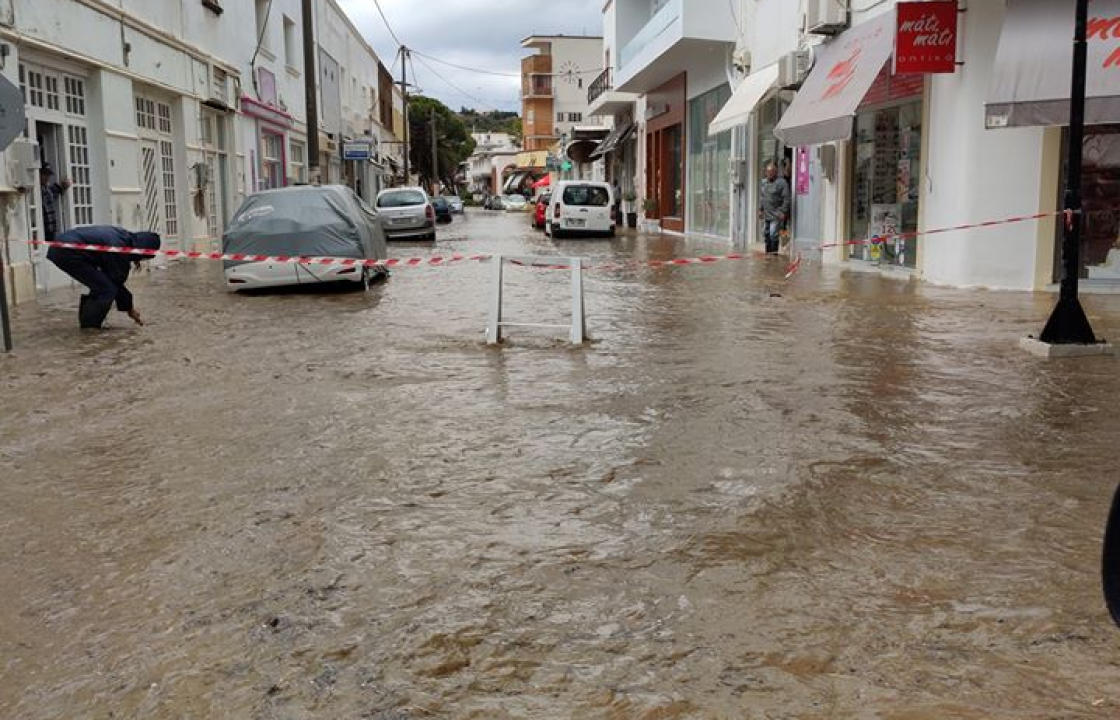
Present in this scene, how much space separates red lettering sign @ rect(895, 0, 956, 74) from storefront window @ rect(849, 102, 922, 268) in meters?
1.87

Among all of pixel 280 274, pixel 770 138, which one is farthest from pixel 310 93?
pixel 280 274

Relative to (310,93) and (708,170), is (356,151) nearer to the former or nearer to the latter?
(310,93)

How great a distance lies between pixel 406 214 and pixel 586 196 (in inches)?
206

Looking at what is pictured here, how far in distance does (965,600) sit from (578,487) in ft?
6.42

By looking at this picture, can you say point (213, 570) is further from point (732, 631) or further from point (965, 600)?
point (965, 600)

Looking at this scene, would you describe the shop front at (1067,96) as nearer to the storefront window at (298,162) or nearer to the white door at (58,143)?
the white door at (58,143)

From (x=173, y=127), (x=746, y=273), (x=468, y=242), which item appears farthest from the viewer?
(x=468, y=242)

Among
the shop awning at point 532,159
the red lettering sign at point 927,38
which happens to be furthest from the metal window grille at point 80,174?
the shop awning at point 532,159

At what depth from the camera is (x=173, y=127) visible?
21156mm

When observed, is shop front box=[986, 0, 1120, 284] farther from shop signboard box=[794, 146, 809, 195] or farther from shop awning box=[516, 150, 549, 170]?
shop awning box=[516, 150, 549, 170]

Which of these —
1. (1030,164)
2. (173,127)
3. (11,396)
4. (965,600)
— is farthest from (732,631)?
(173,127)

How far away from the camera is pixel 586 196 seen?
30.3 metres

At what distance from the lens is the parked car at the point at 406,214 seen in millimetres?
28625

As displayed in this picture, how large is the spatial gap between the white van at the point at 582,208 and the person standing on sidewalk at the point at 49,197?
16583 millimetres
